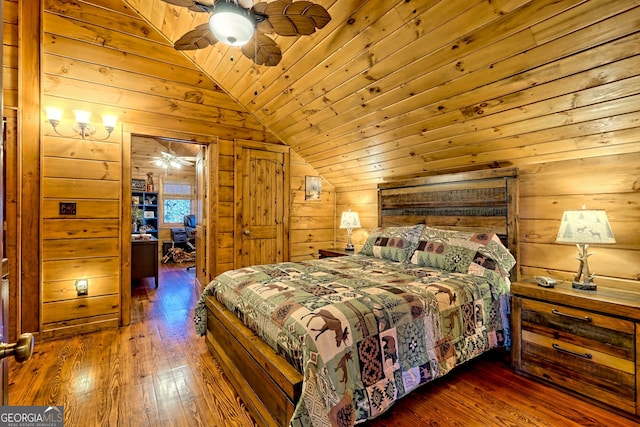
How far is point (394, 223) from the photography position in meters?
3.88

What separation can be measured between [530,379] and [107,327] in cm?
378

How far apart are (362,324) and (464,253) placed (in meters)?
1.43

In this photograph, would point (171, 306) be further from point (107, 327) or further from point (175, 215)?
point (175, 215)

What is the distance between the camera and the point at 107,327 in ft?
10.3

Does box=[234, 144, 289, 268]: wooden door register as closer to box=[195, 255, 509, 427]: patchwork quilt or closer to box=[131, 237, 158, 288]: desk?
box=[195, 255, 509, 427]: patchwork quilt

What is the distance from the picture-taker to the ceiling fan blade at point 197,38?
1975 millimetres

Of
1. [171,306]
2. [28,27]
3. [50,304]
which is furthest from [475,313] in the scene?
[28,27]

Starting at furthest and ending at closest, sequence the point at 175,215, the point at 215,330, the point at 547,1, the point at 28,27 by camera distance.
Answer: the point at 175,215 < the point at 28,27 < the point at 215,330 < the point at 547,1

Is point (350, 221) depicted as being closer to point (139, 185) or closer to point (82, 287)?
point (82, 287)

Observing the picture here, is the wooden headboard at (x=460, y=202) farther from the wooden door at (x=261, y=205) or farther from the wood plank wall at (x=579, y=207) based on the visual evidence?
the wooden door at (x=261, y=205)

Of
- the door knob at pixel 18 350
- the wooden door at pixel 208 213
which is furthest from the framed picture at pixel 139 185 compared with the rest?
the door knob at pixel 18 350

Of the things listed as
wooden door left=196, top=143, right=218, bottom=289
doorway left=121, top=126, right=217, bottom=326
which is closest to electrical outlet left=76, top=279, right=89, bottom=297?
doorway left=121, top=126, right=217, bottom=326

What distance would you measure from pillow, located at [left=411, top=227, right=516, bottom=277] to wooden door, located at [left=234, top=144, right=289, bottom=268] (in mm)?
2006

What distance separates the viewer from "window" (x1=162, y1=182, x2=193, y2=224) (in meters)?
7.83
